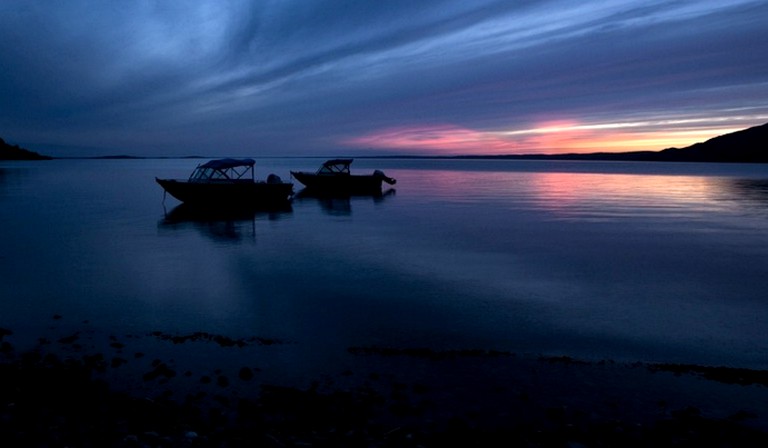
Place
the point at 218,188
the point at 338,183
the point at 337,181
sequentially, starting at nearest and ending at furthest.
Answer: the point at 218,188
the point at 337,181
the point at 338,183

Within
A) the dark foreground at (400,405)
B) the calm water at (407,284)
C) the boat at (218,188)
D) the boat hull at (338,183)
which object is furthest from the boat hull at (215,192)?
the dark foreground at (400,405)

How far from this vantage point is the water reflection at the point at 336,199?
40.6 meters

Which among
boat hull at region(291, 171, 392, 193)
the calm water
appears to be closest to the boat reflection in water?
the calm water

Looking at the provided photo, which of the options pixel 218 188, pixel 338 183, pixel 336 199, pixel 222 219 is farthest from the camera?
pixel 338 183

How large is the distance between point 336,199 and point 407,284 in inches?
1419

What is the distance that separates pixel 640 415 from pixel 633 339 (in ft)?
12.5

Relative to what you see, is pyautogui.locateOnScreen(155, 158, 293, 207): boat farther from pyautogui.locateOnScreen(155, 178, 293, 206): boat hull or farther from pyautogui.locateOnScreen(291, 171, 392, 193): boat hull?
pyautogui.locateOnScreen(291, 171, 392, 193): boat hull

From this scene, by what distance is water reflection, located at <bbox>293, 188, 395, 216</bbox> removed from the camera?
40.6 m

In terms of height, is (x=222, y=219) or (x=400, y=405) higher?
(x=222, y=219)

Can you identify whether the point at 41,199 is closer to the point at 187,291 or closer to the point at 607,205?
the point at 187,291

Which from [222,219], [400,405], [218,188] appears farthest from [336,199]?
[400,405]

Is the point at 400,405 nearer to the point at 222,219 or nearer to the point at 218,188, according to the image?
the point at 222,219

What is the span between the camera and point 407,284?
15.6 m

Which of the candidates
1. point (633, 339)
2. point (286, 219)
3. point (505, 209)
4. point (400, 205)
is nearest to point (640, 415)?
point (633, 339)
